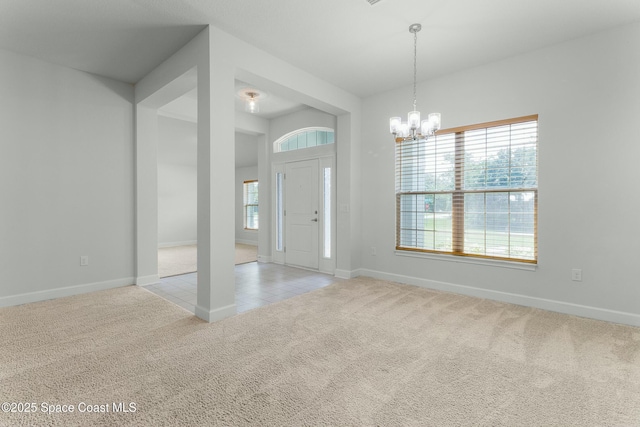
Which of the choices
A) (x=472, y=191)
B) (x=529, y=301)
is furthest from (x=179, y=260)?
(x=529, y=301)

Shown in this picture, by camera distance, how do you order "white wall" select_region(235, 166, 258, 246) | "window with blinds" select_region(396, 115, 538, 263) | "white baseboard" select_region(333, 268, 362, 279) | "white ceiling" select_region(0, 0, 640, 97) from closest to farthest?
"white ceiling" select_region(0, 0, 640, 97) → "window with blinds" select_region(396, 115, 538, 263) → "white baseboard" select_region(333, 268, 362, 279) → "white wall" select_region(235, 166, 258, 246)

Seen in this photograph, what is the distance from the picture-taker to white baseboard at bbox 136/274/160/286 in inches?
169

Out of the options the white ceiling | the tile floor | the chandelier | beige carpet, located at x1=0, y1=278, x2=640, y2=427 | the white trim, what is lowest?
beige carpet, located at x1=0, y1=278, x2=640, y2=427

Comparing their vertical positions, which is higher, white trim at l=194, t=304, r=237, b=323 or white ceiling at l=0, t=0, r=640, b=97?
white ceiling at l=0, t=0, r=640, b=97

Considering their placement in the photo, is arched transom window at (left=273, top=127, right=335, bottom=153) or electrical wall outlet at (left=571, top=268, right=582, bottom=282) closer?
electrical wall outlet at (left=571, top=268, right=582, bottom=282)

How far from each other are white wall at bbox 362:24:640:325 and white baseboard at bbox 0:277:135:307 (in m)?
4.58

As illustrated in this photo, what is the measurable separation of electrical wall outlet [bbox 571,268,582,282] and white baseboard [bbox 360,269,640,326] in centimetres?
27

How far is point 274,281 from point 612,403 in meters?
3.72

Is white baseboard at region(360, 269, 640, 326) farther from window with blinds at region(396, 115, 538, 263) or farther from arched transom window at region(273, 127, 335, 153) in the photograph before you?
arched transom window at region(273, 127, 335, 153)

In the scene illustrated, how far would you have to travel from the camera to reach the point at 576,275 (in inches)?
124

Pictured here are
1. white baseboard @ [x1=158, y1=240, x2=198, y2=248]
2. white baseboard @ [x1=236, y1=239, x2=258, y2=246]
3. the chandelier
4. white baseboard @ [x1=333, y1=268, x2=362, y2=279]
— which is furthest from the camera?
white baseboard @ [x1=236, y1=239, x2=258, y2=246]

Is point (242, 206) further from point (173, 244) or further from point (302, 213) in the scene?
point (302, 213)

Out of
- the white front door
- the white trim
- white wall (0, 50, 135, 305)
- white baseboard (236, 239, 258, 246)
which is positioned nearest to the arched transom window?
the white front door

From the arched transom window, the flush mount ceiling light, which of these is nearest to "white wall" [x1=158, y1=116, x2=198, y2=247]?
the arched transom window
